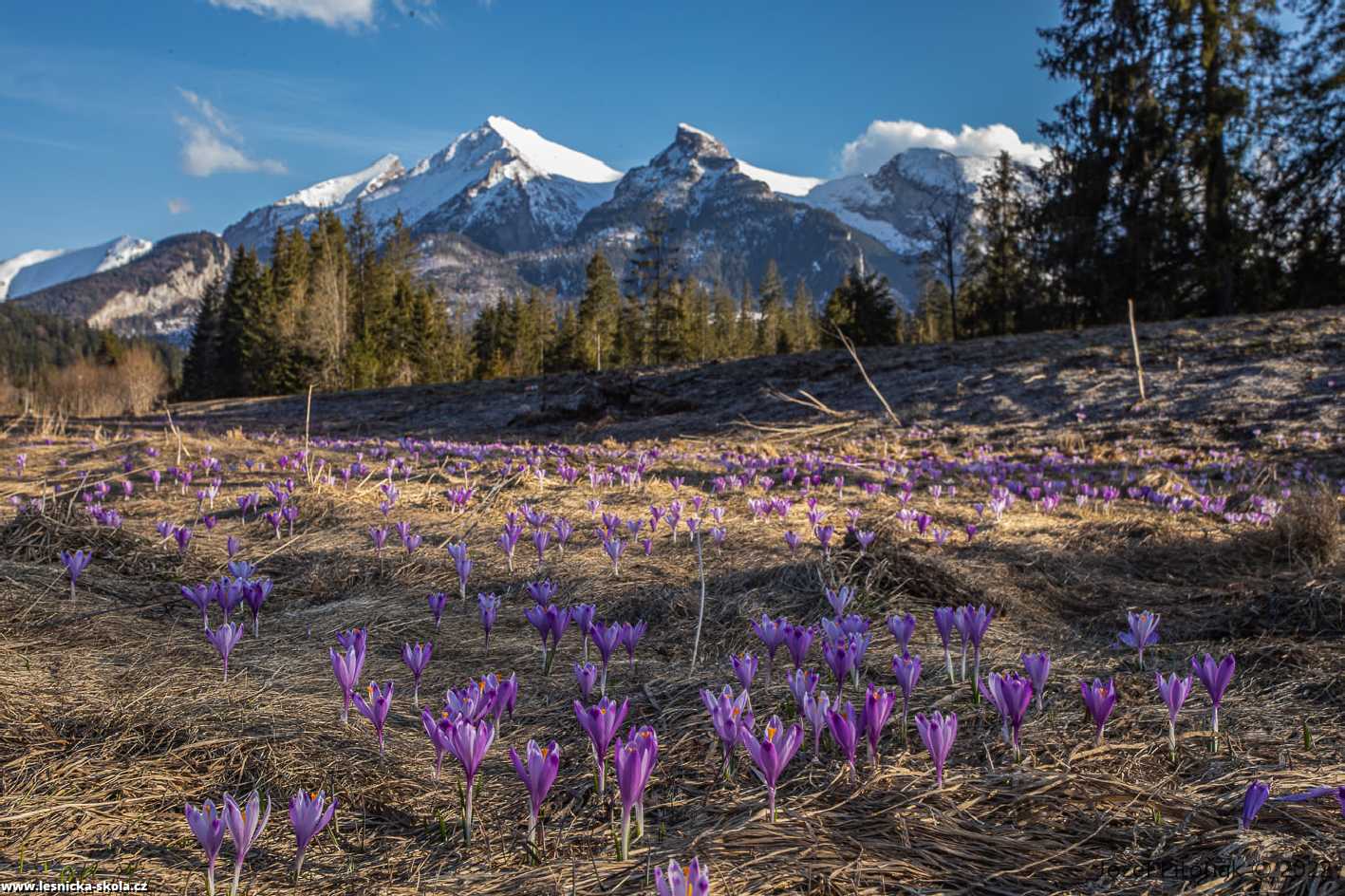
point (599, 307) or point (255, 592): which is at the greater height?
point (599, 307)

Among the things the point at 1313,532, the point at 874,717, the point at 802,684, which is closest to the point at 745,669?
the point at 802,684

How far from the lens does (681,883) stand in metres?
0.99

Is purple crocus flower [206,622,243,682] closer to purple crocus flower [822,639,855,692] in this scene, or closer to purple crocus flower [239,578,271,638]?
purple crocus flower [239,578,271,638]

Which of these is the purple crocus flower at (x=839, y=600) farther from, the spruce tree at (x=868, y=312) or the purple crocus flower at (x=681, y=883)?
the spruce tree at (x=868, y=312)

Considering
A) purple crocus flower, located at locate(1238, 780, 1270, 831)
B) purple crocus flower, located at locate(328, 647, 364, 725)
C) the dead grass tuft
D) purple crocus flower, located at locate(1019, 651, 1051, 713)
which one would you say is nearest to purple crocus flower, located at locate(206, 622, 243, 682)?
purple crocus flower, located at locate(328, 647, 364, 725)

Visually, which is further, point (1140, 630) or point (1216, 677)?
point (1140, 630)

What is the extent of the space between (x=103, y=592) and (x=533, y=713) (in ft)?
7.20

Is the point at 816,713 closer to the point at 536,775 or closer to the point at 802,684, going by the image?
the point at 802,684

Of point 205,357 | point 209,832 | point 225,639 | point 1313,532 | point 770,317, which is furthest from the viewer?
point 770,317

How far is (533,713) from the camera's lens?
6.34ft

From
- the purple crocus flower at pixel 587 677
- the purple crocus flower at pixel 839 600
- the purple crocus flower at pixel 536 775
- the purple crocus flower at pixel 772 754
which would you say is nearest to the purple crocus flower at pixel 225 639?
the purple crocus flower at pixel 587 677

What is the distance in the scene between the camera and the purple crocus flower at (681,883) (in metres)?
0.98

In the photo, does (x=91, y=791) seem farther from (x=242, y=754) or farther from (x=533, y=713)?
(x=533, y=713)

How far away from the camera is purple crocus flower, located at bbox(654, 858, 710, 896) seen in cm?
98
